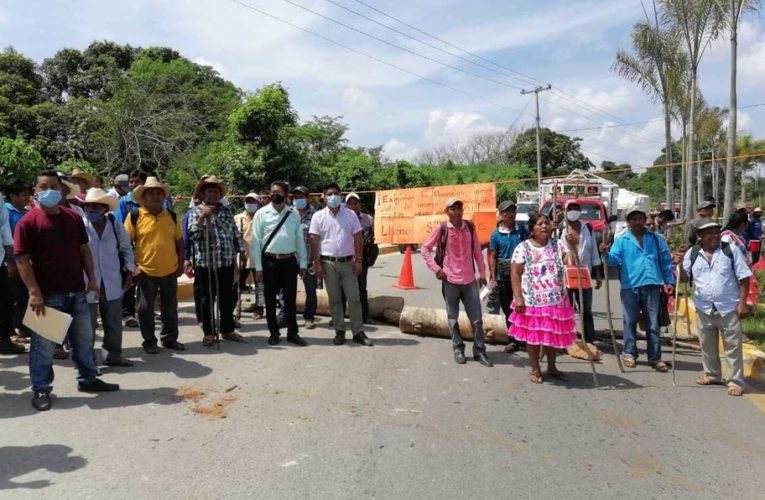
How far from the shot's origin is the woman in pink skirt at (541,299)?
18.0ft

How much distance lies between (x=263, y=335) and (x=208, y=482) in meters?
3.94

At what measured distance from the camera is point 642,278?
6074 millimetres

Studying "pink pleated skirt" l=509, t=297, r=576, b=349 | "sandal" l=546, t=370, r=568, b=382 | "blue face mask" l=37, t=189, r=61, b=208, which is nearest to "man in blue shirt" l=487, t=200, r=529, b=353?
"sandal" l=546, t=370, r=568, b=382

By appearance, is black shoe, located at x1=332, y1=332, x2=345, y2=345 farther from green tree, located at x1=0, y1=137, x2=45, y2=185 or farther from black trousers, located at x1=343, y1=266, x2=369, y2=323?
green tree, located at x1=0, y1=137, x2=45, y2=185

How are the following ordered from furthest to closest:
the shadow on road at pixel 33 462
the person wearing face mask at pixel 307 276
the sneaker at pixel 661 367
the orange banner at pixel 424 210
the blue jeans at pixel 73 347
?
the orange banner at pixel 424 210 → the person wearing face mask at pixel 307 276 → the sneaker at pixel 661 367 → the blue jeans at pixel 73 347 → the shadow on road at pixel 33 462

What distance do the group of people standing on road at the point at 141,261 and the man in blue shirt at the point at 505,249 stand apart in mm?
1669

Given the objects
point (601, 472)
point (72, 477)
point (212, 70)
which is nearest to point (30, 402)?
point (72, 477)

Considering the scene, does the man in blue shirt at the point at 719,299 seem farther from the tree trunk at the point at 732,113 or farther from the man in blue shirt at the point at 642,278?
the tree trunk at the point at 732,113

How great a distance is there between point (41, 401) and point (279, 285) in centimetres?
290

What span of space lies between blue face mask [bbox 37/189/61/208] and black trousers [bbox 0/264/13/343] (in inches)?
93.1

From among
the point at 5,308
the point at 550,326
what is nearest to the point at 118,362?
the point at 5,308

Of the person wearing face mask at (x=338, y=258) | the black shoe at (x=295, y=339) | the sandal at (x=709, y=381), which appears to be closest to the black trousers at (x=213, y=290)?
the black shoe at (x=295, y=339)

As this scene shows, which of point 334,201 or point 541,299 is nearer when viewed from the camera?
point 541,299

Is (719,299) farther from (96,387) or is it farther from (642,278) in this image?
(96,387)
